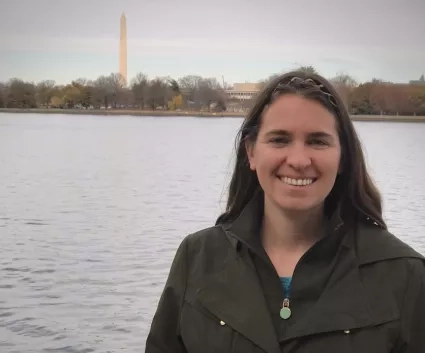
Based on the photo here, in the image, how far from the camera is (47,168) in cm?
3234

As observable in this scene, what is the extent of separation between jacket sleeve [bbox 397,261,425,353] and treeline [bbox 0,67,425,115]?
108 metres

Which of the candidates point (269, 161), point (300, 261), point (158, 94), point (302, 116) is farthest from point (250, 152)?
point (158, 94)

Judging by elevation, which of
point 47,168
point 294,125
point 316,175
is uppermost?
point 294,125

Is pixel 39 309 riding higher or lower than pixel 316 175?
lower

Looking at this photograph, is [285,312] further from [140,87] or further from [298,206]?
[140,87]

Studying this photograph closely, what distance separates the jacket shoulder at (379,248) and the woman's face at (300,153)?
21 cm

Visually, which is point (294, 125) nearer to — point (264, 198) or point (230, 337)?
point (264, 198)

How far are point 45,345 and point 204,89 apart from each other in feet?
398

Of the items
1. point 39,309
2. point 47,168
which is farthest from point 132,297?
point 47,168

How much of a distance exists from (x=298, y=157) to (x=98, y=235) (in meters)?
13.1

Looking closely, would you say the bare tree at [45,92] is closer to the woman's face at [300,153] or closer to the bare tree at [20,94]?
the bare tree at [20,94]

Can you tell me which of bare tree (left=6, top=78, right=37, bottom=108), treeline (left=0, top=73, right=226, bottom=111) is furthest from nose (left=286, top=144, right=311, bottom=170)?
treeline (left=0, top=73, right=226, bottom=111)

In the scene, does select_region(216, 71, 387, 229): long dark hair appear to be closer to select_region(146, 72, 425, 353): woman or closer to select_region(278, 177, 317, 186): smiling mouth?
select_region(146, 72, 425, 353): woman

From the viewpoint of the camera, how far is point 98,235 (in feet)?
50.7
